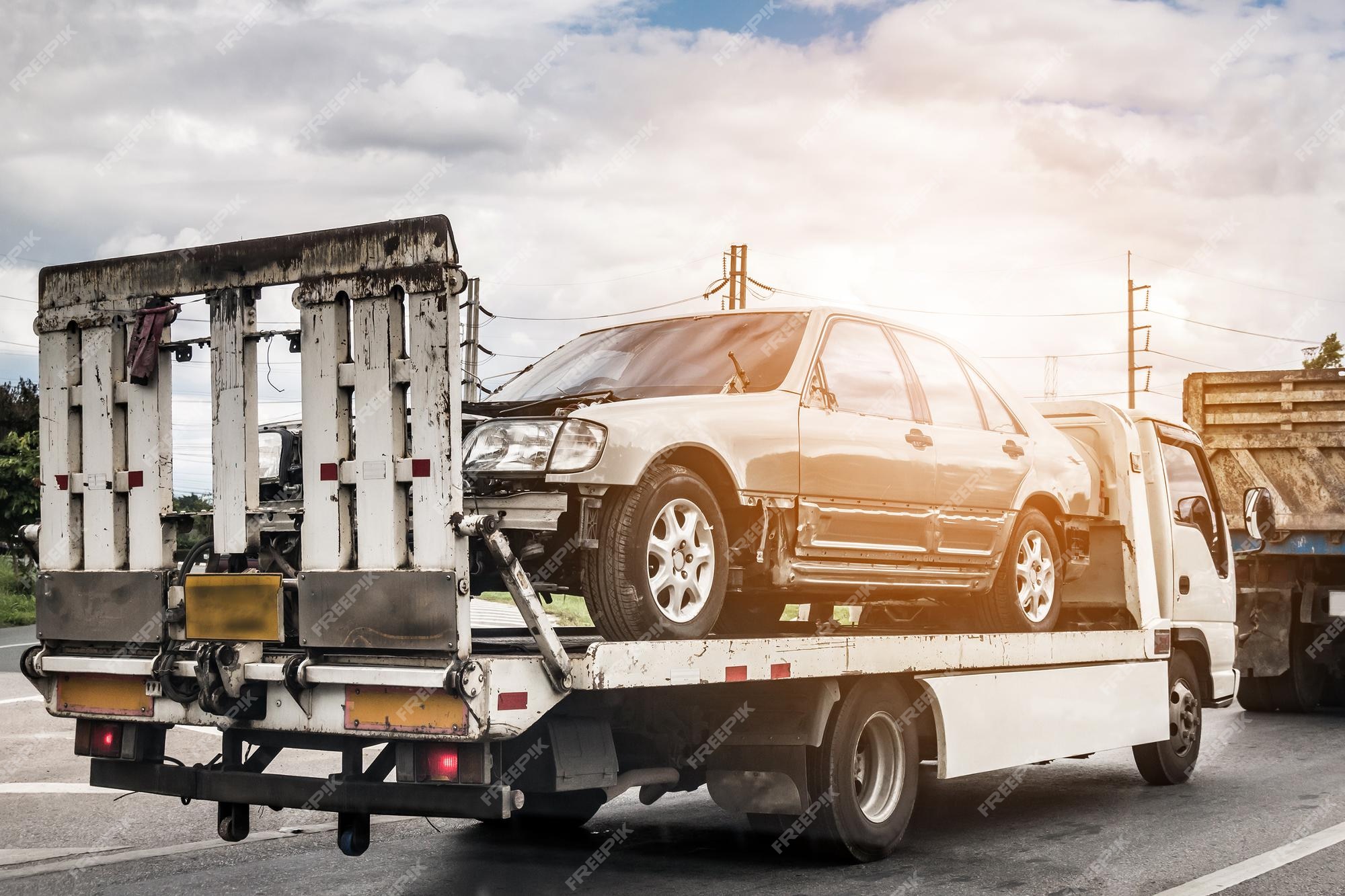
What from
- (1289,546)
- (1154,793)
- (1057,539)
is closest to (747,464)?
(1057,539)

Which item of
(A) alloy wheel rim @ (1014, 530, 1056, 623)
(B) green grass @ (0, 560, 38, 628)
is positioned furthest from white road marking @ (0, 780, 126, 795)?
Result: (B) green grass @ (0, 560, 38, 628)

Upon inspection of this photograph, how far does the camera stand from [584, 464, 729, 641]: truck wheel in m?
5.50

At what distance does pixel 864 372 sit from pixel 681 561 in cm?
186

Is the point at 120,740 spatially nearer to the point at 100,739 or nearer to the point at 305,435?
the point at 100,739

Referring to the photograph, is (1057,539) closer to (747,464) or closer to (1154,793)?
(1154,793)

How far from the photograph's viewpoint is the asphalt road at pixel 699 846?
20.7 feet

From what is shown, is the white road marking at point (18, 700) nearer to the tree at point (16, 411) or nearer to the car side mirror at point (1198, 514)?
the car side mirror at point (1198, 514)

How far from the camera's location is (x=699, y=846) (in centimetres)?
731

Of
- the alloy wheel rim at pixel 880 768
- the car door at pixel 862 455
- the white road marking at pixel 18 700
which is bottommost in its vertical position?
the white road marking at pixel 18 700

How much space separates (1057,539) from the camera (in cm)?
859

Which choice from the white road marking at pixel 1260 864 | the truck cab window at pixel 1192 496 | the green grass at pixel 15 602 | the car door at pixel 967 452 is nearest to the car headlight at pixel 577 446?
the car door at pixel 967 452

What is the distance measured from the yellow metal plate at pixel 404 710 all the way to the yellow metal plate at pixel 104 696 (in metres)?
1.04

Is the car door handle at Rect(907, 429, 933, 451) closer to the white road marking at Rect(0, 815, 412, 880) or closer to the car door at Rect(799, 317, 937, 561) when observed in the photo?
the car door at Rect(799, 317, 937, 561)

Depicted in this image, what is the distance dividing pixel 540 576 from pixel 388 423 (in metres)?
1.00
